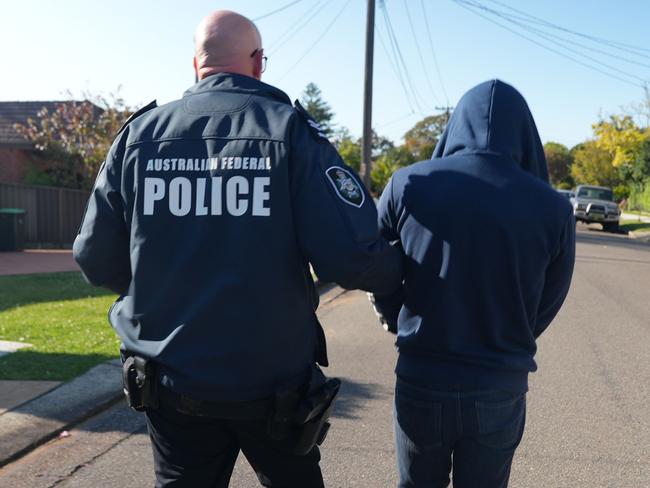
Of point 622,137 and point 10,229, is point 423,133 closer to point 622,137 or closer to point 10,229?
point 622,137

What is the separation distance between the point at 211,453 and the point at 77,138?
1894cm

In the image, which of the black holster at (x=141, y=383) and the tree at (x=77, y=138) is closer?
the black holster at (x=141, y=383)

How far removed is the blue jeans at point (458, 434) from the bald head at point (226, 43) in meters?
1.13

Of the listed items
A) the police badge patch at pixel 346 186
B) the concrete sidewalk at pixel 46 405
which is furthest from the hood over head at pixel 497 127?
the concrete sidewalk at pixel 46 405

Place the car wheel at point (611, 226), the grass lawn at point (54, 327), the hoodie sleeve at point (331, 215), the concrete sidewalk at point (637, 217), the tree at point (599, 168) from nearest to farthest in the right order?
1. the hoodie sleeve at point (331, 215)
2. the grass lawn at point (54, 327)
3. the car wheel at point (611, 226)
4. the concrete sidewalk at point (637, 217)
5. the tree at point (599, 168)

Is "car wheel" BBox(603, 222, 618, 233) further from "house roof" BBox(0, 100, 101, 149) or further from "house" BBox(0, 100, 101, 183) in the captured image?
"house roof" BBox(0, 100, 101, 149)

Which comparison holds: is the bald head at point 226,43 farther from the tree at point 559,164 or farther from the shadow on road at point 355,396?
the tree at point 559,164

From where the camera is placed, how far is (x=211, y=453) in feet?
7.28

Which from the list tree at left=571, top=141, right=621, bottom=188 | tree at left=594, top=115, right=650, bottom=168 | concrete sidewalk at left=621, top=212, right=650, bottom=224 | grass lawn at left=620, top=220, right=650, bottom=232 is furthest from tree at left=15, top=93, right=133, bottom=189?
tree at left=571, top=141, right=621, bottom=188

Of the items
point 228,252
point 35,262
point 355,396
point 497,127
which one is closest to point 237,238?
point 228,252

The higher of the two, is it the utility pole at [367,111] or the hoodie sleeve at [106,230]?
the utility pole at [367,111]

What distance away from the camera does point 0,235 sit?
15367 mm

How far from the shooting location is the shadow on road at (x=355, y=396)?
196 inches

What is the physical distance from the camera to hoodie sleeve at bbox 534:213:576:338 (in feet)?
7.62
